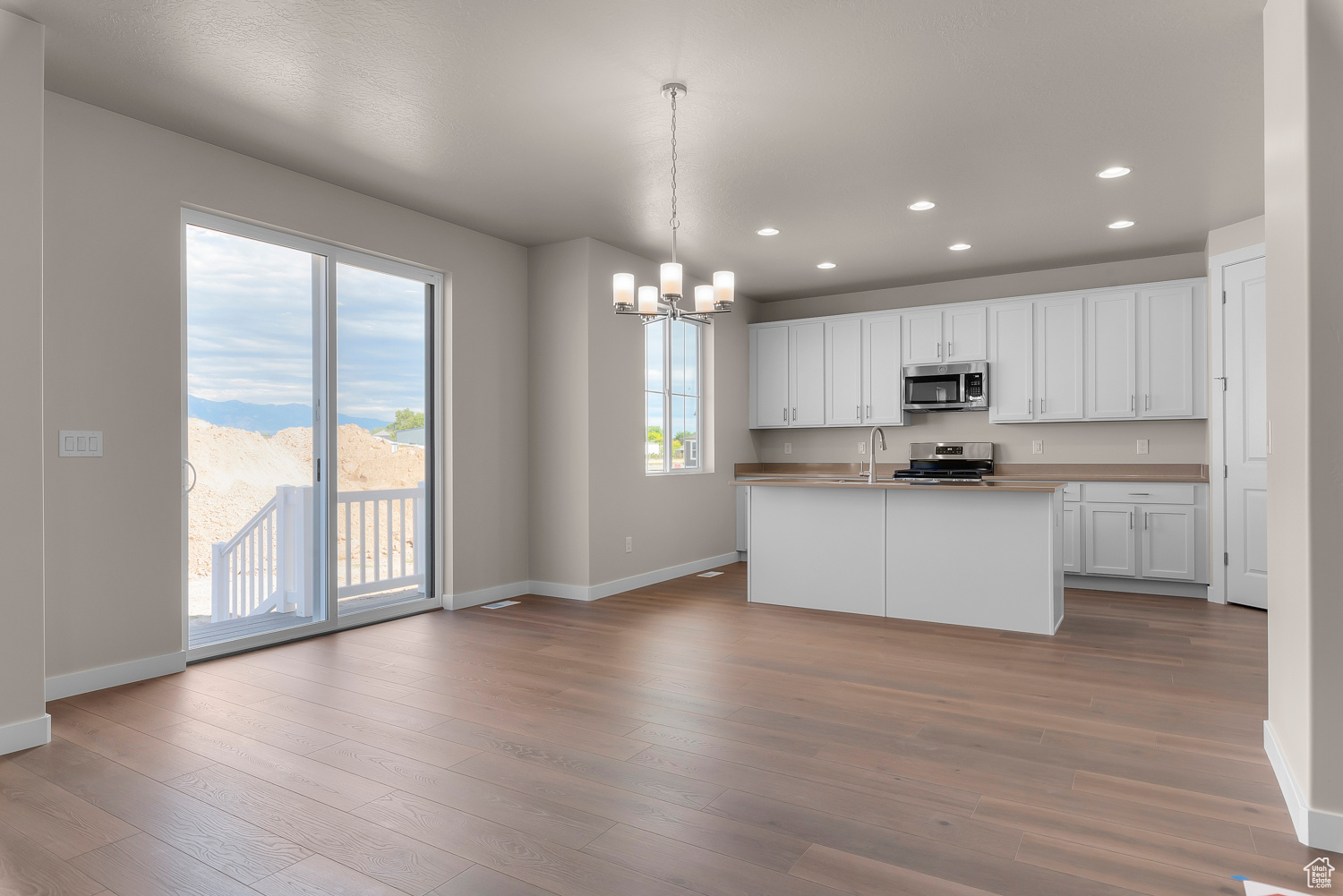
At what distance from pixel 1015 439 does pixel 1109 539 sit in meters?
1.19

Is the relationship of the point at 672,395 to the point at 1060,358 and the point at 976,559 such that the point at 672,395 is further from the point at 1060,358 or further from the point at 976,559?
the point at 1060,358

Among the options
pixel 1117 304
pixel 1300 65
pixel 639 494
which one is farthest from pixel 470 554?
pixel 1117 304

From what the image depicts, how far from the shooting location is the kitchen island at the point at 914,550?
4398mm

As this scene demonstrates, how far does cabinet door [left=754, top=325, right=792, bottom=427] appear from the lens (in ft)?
24.6

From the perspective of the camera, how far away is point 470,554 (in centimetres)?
536

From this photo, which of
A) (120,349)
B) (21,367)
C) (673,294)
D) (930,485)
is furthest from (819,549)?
(21,367)

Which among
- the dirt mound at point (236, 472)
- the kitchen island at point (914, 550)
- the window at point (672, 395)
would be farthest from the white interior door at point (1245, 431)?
the dirt mound at point (236, 472)

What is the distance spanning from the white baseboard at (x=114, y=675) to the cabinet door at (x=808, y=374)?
213 inches

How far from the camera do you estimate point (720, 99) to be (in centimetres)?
335

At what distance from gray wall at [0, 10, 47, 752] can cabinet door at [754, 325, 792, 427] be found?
5835 millimetres

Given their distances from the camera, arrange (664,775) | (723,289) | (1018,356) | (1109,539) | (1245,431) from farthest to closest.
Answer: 1. (1018,356)
2. (1109,539)
3. (1245,431)
4. (723,289)
5. (664,775)

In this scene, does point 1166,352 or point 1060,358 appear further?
point 1060,358

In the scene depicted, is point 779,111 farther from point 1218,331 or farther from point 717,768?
point 1218,331

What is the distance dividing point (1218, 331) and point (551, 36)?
4.97m
